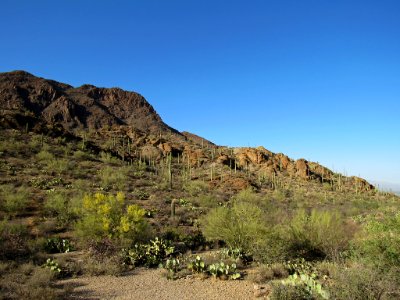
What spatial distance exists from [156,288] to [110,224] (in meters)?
5.16

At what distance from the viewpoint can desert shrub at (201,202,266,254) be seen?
13203 millimetres

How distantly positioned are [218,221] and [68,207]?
9.82 meters

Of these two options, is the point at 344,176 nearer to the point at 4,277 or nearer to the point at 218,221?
the point at 218,221

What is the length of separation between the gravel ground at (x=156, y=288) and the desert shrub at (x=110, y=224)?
3167 millimetres

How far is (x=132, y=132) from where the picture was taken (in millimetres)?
58844

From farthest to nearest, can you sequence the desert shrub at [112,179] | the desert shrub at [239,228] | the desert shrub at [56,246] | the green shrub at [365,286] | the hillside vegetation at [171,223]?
the desert shrub at [112,179] < the desert shrub at [56,246] < the desert shrub at [239,228] < the hillside vegetation at [171,223] < the green shrub at [365,286]

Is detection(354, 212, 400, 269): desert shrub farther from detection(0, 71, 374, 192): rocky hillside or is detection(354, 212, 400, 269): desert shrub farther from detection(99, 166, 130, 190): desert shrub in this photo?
detection(0, 71, 374, 192): rocky hillside

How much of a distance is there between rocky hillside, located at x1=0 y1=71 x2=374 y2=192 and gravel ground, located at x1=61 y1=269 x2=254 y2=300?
28.7 meters

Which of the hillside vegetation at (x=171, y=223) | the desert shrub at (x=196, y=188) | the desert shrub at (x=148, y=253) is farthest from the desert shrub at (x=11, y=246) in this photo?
the desert shrub at (x=196, y=188)

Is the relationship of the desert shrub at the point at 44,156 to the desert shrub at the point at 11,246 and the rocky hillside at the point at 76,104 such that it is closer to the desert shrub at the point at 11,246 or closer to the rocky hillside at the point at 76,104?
the rocky hillside at the point at 76,104

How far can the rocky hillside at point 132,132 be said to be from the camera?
4588 centimetres

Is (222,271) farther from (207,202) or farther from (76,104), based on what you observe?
(76,104)

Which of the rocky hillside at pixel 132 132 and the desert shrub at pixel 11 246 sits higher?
the rocky hillside at pixel 132 132

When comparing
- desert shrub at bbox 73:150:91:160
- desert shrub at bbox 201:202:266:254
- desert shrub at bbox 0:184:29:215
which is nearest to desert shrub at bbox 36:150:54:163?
desert shrub at bbox 73:150:91:160
